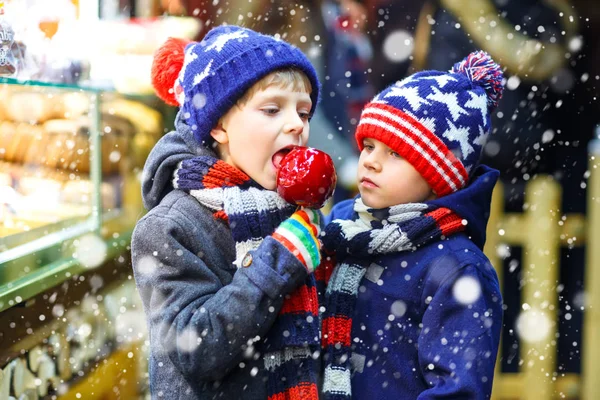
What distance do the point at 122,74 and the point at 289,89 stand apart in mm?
1627

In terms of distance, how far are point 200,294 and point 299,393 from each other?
1.17 ft

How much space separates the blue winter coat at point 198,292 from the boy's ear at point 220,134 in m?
0.05

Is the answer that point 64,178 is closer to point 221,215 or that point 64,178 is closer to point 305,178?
point 221,215

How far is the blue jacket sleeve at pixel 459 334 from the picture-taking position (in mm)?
1608

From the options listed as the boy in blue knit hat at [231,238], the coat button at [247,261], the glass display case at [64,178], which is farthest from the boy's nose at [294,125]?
the glass display case at [64,178]

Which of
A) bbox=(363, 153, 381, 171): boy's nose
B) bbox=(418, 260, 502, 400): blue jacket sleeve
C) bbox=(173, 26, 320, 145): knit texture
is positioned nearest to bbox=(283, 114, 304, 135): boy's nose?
bbox=(173, 26, 320, 145): knit texture

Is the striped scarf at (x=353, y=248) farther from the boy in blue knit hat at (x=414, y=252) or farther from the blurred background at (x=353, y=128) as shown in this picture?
the blurred background at (x=353, y=128)

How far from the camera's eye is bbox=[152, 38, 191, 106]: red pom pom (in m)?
1.88

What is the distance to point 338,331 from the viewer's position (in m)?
1.79

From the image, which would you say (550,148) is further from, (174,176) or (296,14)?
(174,176)

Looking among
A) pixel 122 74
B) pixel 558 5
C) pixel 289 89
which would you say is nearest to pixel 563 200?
pixel 558 5

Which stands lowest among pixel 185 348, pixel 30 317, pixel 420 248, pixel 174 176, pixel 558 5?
pixel 30 317

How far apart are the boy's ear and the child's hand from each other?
312 millimetres

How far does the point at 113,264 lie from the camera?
2877mm
